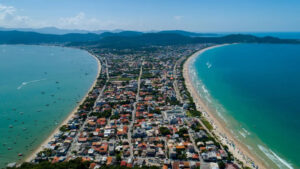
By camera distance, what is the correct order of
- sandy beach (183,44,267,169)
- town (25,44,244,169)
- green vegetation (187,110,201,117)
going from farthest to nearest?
green vegetation (187,110,201,117) < sandy beach (183,44,267,169) < town (25,44,244,169)

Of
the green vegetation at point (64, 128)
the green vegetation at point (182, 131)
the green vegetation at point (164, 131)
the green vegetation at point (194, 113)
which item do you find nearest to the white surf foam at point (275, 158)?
the green vegetation at point (182, 131)

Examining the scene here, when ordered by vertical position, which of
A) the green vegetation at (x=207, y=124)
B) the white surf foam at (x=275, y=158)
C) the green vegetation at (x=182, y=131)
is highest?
the green vegetation at (x=182, y=131)

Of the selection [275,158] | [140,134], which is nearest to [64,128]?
[140,134]

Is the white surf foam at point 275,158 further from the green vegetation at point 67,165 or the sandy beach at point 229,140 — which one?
the green vegetation at point 67,165

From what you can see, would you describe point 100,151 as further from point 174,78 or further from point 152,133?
point 174,78

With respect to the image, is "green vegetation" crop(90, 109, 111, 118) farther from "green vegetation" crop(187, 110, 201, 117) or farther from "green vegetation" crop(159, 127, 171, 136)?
"green vegetation" crop(187, 110, 201, 117)

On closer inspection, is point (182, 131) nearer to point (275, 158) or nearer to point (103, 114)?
point (275, 158)

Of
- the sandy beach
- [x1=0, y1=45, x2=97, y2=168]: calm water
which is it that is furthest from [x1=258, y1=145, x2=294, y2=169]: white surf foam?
[x1=0, y1=45, x2=97, y2=168]: calm water

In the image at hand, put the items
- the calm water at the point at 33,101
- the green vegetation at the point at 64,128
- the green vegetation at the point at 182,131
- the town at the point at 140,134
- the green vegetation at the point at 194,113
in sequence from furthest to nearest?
the green vegetation at the point at 194,113, the green vegetation at the point at 64,128, the calm water at the point at 33,101, the green vegetation at the point at 182,131, the town at the point at 140,134
